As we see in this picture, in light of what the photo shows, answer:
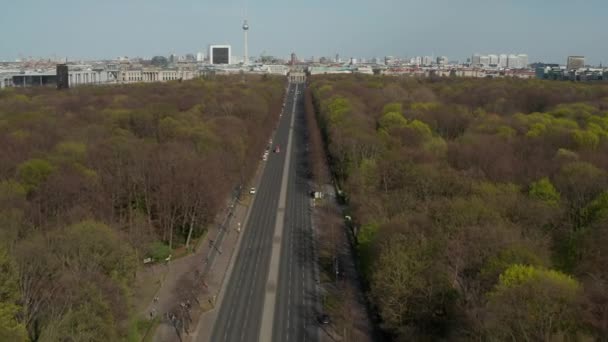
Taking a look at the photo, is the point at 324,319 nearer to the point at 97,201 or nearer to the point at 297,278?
the point at 297,278

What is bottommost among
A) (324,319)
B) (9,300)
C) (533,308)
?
(324,319)

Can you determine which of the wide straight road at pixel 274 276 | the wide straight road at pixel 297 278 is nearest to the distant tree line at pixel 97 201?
the wide straight road at pixel 274 276

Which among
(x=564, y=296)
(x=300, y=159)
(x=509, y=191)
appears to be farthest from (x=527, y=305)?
(x=300, y=159)

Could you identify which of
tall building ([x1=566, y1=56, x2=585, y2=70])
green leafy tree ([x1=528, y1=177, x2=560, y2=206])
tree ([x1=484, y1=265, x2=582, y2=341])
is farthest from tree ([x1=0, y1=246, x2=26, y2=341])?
tall building ([x1=566, y1=56, x2=585, y2=70])

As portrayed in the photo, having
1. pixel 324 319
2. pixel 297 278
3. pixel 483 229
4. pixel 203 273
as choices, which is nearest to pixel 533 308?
pixel 483 229

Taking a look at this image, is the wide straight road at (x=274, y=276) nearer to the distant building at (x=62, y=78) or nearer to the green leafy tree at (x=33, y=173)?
the green leafy tree at (x=33, y=173)

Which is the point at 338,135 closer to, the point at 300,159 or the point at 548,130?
the point at 300,159
